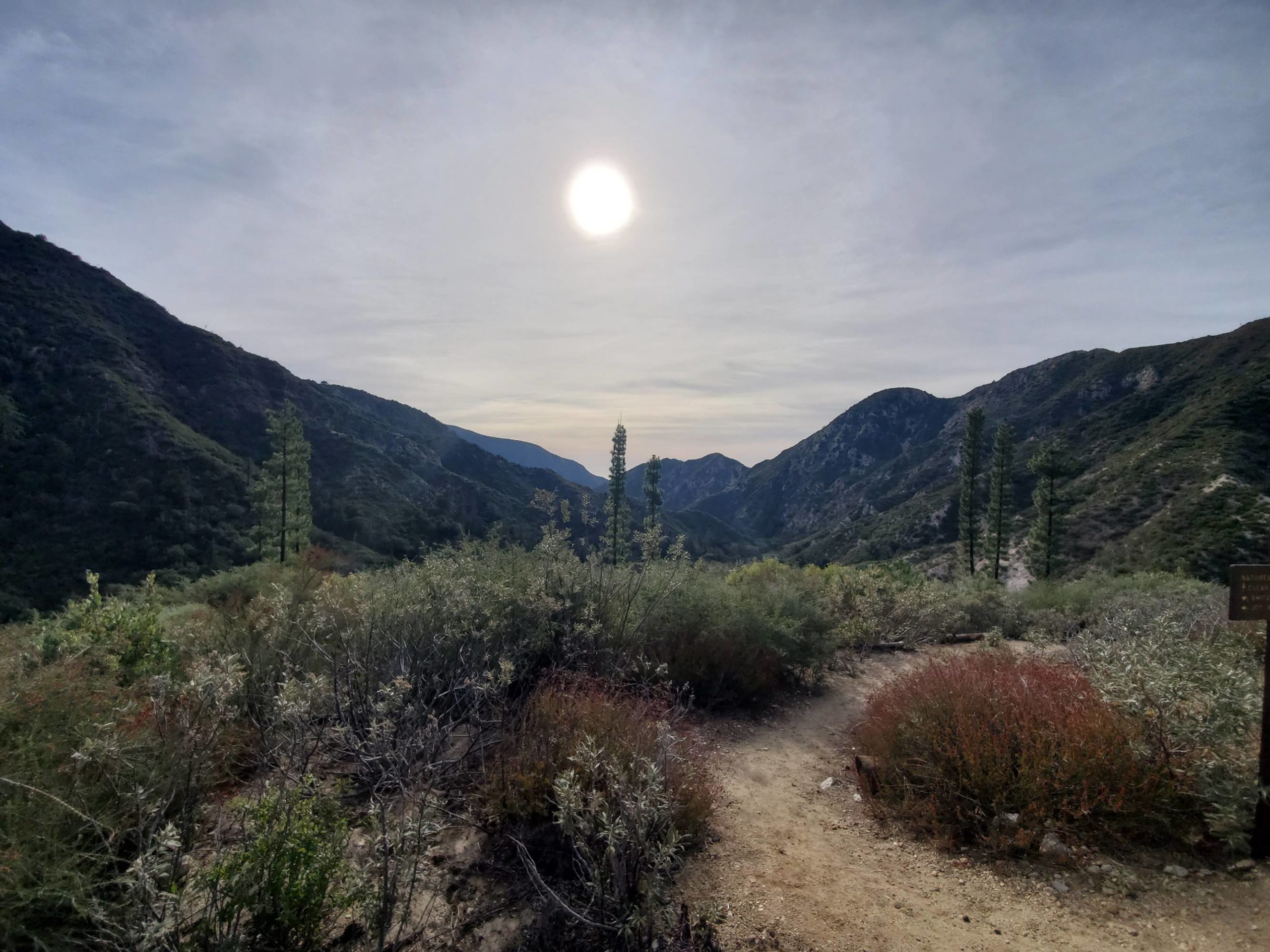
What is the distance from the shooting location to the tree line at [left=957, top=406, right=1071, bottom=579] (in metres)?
29.4

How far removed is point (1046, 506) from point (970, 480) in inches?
194

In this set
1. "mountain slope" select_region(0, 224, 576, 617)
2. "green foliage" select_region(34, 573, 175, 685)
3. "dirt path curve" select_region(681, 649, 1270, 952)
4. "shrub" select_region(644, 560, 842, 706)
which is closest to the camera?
"dirt path curve" select_region(681, 649, 1270, 952)

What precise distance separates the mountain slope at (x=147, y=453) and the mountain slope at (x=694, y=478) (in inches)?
2907

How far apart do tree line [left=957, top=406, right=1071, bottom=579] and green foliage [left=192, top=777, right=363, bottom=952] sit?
30.9 metres

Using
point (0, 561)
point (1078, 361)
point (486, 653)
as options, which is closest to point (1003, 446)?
point (486, 653)

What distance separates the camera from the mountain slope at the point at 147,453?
28.8 m

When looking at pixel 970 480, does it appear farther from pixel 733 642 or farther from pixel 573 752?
pixel 573 752

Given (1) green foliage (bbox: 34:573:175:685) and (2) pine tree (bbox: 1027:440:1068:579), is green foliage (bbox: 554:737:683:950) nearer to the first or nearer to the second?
(1) green foliage (bbox: 34:573:175:685)

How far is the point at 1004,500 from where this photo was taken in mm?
32344

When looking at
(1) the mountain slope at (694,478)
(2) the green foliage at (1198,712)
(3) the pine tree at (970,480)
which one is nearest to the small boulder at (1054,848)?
(2) the green foliage at (1198,712)

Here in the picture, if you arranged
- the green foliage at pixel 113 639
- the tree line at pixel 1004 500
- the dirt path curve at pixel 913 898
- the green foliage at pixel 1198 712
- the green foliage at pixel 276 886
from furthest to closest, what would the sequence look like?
the tree line at pixel 1004 500
the green foliage at pixel 113 639
the green foliage at pixel 1198 712
the dirt path curve at pixel 913 898
the green foliage at pixel 276 886

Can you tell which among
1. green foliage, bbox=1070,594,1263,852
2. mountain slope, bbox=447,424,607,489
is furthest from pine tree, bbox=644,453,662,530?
mountain slope, bbox=447,424,607,489

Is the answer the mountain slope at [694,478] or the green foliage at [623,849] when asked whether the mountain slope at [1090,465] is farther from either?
the mountain slope at [694,478]

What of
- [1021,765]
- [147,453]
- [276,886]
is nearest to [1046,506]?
[1021,765]
